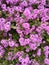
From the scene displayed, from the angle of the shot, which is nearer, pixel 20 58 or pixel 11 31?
pixel 20 58

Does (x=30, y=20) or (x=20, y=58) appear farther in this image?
(x=30, y=20)

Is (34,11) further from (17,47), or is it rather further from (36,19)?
(17,47)

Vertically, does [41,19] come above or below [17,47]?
above

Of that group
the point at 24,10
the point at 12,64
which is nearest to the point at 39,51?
the point at 12,64

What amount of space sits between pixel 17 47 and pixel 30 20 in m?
0.36

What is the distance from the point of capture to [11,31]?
2.93 meters

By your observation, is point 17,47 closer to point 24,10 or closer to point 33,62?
point 33,62

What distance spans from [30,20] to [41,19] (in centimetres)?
13

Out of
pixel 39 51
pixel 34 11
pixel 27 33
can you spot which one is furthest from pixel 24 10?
pixel 39 51

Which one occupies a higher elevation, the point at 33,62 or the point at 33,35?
the point at 33,35

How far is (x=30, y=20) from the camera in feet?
9.55

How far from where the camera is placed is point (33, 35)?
2756mm

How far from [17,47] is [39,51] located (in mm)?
246

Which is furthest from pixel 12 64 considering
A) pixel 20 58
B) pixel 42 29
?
pixel 42 29
